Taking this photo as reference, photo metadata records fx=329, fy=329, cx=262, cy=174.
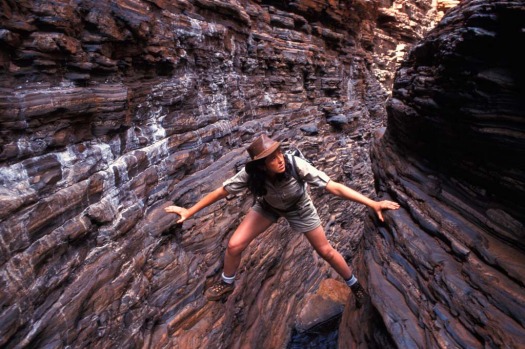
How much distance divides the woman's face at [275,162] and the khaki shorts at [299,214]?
824 millimetres

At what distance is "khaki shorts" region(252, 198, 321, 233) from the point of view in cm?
464

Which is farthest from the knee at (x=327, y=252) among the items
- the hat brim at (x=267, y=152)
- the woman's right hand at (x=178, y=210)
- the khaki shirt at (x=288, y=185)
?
the woman's right hand at (x=178, y=210)

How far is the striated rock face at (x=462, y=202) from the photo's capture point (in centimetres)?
326

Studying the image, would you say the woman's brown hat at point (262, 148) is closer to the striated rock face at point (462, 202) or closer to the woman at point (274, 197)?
the woman at point (274, 197)

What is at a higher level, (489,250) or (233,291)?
(489,250)

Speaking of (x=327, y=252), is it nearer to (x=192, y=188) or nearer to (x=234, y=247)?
(x=234, y=247)

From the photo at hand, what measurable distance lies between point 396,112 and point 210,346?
5006 mm

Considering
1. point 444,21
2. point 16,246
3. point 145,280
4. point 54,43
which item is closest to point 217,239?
point 145,280

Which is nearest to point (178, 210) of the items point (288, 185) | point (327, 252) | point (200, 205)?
point (200, 205)

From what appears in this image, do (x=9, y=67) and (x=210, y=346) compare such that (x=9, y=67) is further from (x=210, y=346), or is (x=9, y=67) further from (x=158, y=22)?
(x=210, y=346)

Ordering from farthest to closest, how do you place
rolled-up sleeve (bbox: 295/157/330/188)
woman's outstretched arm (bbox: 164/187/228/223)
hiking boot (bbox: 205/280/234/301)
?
hiking boot (bbox: 205/280/234/301) < woman's outstretched arm (bbox: 164/187/228/223) < rolled-up sleeve (bbox: 295/157/330/188)

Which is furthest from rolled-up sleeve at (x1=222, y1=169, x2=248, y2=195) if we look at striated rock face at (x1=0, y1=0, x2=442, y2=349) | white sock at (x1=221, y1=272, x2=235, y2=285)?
white sock at (x1=221, y1=272, x2=235, y2=285)

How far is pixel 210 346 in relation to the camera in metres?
5.00

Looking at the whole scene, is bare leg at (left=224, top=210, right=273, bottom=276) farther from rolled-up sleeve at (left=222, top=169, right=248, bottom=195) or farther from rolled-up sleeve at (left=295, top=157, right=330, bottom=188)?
rolled-up sleeve at (left=295, top=157, right=330, bottom=188)
